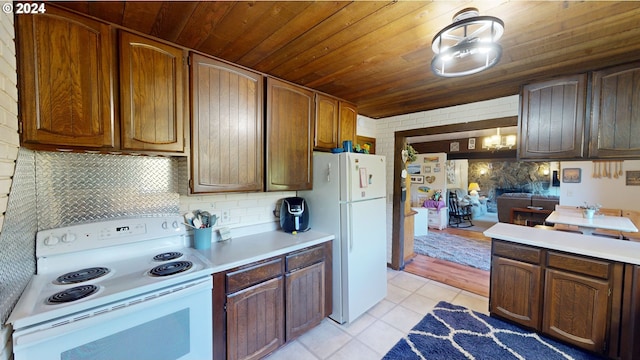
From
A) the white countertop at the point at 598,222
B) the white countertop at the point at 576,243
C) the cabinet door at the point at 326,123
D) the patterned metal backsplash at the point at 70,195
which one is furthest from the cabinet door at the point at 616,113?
the patterned metal backsplash at the point at 70,195

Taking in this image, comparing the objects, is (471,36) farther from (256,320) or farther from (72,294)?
(72,294)

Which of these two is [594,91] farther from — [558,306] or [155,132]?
[155,132]

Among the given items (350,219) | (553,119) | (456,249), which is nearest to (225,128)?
(350,219)

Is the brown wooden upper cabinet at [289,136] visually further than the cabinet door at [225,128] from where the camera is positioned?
Yes

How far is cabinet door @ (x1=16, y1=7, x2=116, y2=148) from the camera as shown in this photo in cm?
119

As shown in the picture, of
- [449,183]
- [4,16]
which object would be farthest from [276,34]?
[449,183]

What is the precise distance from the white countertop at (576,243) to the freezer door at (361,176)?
1.14 m

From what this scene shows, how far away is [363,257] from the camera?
2406 millimetres

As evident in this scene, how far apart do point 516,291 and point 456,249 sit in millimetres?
2499

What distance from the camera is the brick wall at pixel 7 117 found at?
0.98 metres

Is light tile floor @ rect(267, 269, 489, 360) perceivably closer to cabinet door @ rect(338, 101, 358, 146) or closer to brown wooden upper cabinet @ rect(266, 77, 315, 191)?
brown wooden upper cabinet @ rect(266, 77, 315, 191)

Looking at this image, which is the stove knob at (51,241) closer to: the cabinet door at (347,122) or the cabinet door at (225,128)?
the cabinet door at (225,128)

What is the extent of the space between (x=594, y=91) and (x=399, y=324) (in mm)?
2575

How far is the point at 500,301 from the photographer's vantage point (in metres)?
2.30
